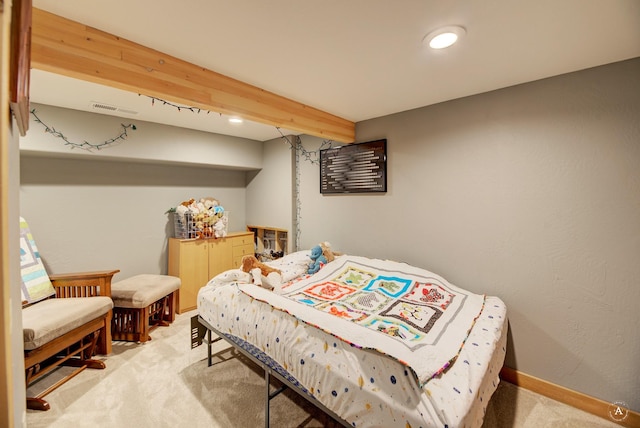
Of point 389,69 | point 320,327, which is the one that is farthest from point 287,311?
point 389,69

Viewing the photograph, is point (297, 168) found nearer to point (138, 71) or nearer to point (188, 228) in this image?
point (188, 228)

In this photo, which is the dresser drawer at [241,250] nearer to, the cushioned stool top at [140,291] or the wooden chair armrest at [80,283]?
the cushioned stool top at [140,291]

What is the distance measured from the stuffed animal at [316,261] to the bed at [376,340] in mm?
299

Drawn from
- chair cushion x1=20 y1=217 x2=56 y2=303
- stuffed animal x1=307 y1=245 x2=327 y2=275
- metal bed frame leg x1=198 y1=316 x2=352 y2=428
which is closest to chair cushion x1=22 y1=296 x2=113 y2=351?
chair cushion x1=20 y1=217 x2=56 y2=303

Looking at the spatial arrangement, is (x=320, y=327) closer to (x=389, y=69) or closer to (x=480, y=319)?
(x=480, y=319)

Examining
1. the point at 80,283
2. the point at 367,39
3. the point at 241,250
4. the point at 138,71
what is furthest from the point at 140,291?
the point at 367,39

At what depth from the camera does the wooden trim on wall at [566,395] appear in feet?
5.58

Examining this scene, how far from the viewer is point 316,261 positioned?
2855 millimetres

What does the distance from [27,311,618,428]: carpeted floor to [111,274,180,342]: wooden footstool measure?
0.97 feet

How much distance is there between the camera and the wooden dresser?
3.40 metres

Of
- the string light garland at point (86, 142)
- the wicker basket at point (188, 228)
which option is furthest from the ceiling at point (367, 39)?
the wicker basket at point (188, 228)

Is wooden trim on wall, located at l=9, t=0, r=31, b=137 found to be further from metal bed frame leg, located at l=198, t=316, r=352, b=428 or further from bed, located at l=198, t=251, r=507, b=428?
metal bed frame leg, located at l=198, t=316, r=352, b=428

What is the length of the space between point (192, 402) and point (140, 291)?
128cm

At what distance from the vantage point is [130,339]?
265cm
